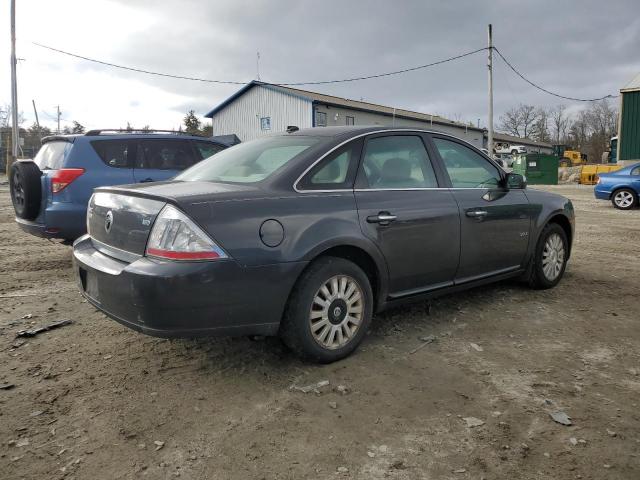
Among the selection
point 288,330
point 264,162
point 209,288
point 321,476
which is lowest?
point 321,476

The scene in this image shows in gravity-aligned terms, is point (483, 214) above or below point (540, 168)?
below

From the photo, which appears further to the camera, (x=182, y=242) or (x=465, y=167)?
(x=465, y=167)

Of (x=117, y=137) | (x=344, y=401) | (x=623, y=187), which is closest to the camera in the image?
(x=344, y=401)

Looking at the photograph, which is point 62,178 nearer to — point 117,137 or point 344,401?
point 117,137

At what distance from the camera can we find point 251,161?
3.69 meters

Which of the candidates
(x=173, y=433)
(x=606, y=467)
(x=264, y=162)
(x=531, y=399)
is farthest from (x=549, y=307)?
(x=173, y=433)

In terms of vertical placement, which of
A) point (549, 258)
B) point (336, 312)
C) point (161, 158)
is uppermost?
point (161, 158)

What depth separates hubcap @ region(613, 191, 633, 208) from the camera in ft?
46.8

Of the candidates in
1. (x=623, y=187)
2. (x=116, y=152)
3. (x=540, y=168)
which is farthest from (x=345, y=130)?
(x=540, y=168)

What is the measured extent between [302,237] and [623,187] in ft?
46.3

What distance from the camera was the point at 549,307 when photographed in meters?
4.56

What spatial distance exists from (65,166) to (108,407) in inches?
149

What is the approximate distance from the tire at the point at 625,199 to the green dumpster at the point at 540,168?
1441cm

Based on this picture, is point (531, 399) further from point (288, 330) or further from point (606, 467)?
point (288, 330)
